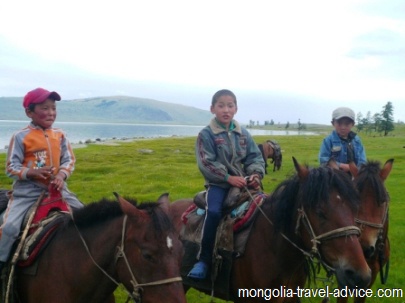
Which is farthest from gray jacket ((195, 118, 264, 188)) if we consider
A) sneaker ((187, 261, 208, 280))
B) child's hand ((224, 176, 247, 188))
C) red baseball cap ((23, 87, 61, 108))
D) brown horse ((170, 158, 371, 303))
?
red baseball cap ((23, 87, 61, 108))

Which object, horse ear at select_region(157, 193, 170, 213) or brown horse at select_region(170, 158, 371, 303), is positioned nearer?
horse ear at select_region(157, 193, 170, 213)

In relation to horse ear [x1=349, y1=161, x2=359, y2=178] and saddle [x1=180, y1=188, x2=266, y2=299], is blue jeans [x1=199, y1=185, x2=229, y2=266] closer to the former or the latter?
saddle [x1=180, y1=188, x2=266, y2=299]

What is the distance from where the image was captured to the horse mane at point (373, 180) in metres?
4.86

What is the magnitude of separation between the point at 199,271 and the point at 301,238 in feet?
4.72

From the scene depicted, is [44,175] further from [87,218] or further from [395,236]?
[395,236]

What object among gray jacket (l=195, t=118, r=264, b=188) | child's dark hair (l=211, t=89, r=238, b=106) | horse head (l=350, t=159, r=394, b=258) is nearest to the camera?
horse head (l=350, t=159, r=394, b=258)

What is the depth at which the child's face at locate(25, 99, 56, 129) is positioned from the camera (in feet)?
13.9

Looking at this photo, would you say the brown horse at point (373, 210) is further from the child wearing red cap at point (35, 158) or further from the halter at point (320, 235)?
the child wearing red cap at point (35, 158)

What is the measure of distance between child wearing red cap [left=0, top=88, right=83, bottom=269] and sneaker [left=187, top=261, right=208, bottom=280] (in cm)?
177

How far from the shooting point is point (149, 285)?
9.29 feet

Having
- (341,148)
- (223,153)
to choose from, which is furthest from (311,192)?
(341,148)

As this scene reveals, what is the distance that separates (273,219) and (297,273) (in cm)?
71

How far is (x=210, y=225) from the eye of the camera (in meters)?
4.90

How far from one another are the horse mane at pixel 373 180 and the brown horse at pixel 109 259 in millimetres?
2905
